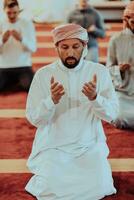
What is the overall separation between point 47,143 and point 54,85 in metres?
0.48

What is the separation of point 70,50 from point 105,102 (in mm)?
374

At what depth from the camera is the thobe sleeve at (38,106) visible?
2828mm

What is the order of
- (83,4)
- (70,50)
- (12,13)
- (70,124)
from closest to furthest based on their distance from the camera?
(70,50) < (70,124) < (12,13) < (83,4)

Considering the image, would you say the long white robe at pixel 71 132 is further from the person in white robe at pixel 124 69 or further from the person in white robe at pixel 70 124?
the person in white robe at pixel 124 69

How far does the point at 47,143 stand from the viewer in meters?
3.00

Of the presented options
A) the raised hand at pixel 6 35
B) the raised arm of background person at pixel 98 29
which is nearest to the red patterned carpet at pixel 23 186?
the raised hand at pixel 6 35

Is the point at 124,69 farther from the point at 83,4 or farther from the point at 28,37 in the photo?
the point at 83,4

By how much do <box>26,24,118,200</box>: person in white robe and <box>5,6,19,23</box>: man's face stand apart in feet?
6.06

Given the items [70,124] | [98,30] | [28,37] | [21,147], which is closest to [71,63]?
[70,124]

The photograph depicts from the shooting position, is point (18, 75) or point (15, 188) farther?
point (18, 75)

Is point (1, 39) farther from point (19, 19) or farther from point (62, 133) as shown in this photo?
point (62, 133)

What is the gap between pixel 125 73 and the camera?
4.10 meters

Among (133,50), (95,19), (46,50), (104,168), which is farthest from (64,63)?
(46,50)

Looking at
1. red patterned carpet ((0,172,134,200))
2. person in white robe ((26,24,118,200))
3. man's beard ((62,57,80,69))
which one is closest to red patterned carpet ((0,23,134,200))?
red patterned carpet ((0,172,134,200))
